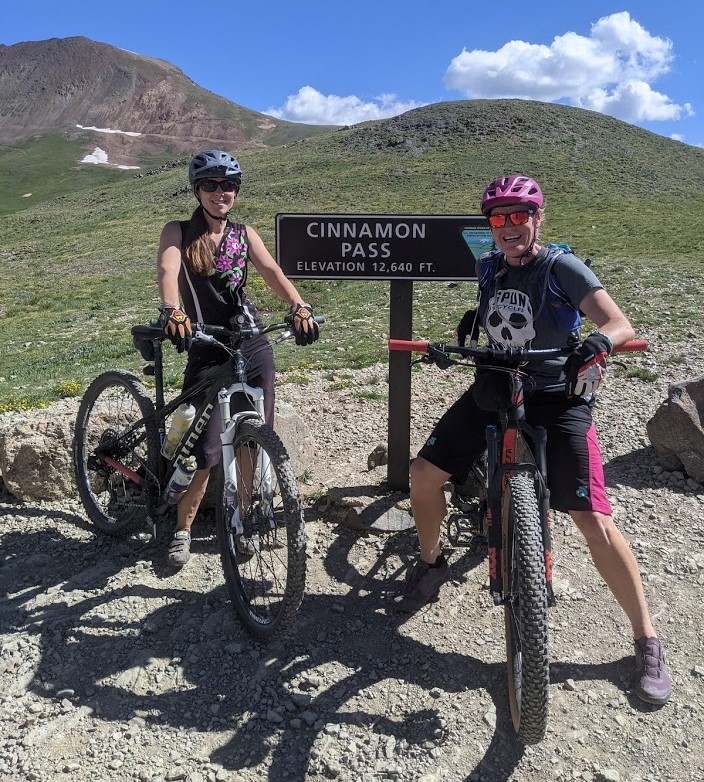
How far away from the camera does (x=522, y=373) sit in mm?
3051

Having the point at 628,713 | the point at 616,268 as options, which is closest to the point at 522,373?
the point at 628,713

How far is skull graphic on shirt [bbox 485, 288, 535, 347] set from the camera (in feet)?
10.8

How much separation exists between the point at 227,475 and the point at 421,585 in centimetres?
128

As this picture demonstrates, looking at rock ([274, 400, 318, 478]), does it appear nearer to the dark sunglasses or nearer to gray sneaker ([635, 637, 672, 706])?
the dark sunglasses

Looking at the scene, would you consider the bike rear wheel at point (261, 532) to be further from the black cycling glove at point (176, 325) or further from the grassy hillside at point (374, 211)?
the grassy hillside at point (374, 211)

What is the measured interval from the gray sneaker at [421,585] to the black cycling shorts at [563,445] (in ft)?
2.47

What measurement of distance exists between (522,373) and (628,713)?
5.27ft

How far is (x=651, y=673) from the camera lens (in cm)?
310

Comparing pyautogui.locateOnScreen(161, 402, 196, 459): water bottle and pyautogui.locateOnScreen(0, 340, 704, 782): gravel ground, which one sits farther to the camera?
pyautogui.locateOnScreen(161, 402, 196, 459): water bottle

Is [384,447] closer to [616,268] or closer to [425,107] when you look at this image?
[616,268]

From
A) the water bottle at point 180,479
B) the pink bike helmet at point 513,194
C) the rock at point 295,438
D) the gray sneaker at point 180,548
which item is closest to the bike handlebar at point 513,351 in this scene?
the pink bike helmet at point 513,194

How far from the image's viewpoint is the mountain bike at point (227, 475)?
3.34 metres

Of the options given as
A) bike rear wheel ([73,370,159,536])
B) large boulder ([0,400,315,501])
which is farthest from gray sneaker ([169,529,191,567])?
large boulder ([0,400,315,501])

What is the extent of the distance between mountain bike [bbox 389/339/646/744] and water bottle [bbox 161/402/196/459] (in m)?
1.43
